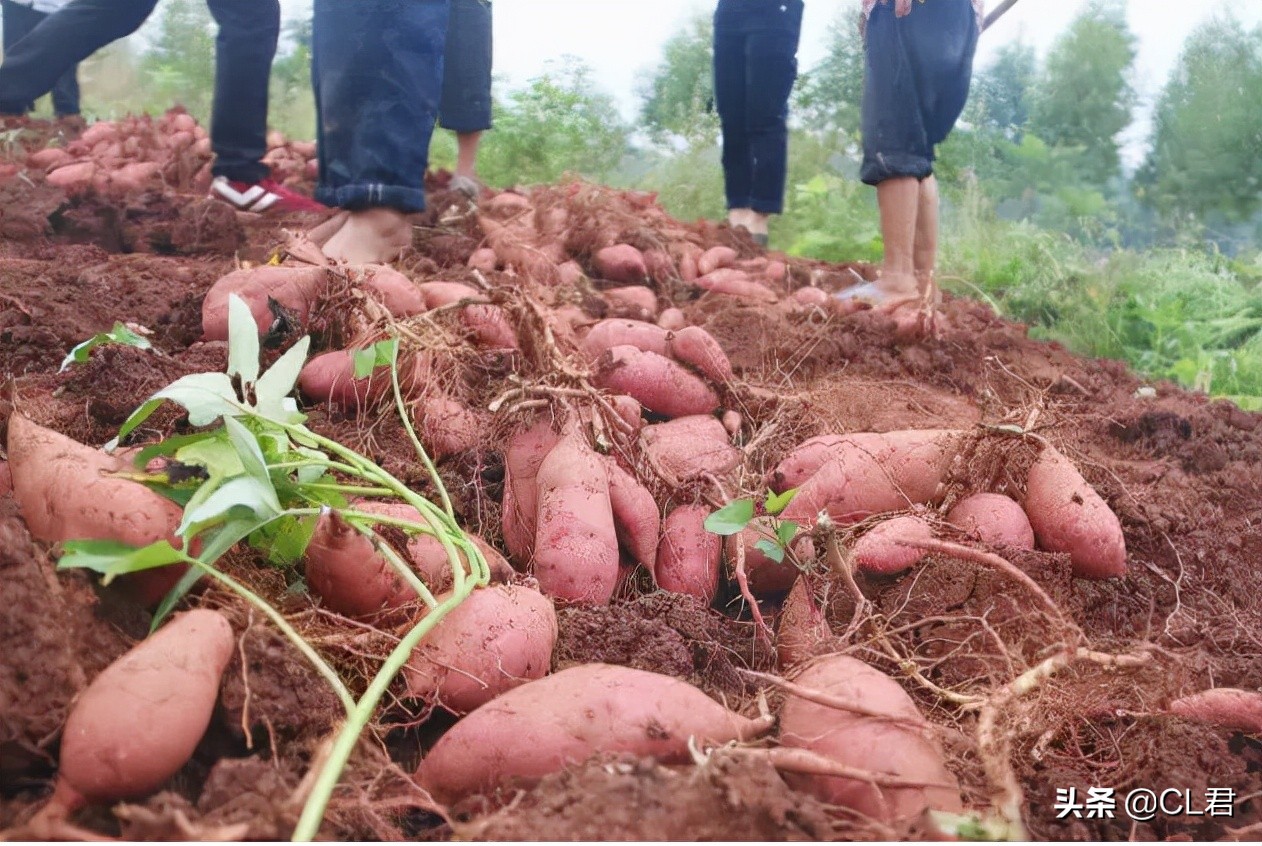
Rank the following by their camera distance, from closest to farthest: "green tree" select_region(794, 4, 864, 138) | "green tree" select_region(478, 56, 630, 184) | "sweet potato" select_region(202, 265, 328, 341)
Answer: "sweet potato" select_region(202, 265, 328, 341), "green tree" select_region(794, 4, 864, 138), "green tree" select_region(478, 56, 630, 184)

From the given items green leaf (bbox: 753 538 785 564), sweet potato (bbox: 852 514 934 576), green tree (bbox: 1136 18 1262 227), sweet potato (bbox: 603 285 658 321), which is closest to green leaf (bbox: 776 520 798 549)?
green leaf (bbox: 753 538 785 564)

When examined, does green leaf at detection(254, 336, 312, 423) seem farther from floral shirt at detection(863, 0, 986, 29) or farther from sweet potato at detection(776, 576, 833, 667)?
floral shirt at detection(863, 0, 986, 29)

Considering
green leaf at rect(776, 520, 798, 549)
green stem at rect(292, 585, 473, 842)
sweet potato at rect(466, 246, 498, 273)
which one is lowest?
green stem at rect(292, 585, 473, 842)

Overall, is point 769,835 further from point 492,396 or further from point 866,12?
point 866,12

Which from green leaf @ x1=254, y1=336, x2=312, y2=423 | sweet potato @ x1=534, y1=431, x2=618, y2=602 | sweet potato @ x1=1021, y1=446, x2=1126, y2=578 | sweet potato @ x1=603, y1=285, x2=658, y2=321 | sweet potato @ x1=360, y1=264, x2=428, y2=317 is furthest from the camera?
sweet potato @ x1=603, y1=285, x2=658, y2=321

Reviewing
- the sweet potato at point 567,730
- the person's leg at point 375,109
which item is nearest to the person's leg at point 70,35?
the person's leg at point 375,109

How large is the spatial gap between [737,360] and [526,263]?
1.89 ft

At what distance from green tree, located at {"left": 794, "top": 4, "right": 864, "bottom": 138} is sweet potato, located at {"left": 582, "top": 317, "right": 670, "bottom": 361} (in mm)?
1586

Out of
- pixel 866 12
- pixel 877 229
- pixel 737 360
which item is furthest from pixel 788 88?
pixel 737 360

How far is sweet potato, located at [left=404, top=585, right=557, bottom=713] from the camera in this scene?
2.82 feet

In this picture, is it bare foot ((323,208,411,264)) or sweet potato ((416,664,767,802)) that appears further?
bare foot ((323,208,411,264))

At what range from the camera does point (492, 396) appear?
1404mm

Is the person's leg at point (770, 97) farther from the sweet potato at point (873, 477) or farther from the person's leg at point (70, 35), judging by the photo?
the sweet potato at point (873, 477)

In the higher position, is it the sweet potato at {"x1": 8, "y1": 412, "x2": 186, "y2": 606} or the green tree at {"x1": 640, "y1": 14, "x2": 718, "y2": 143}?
the green tree at {"x1": 640, "y1": 14, "x2": 718, "y2": 143}
